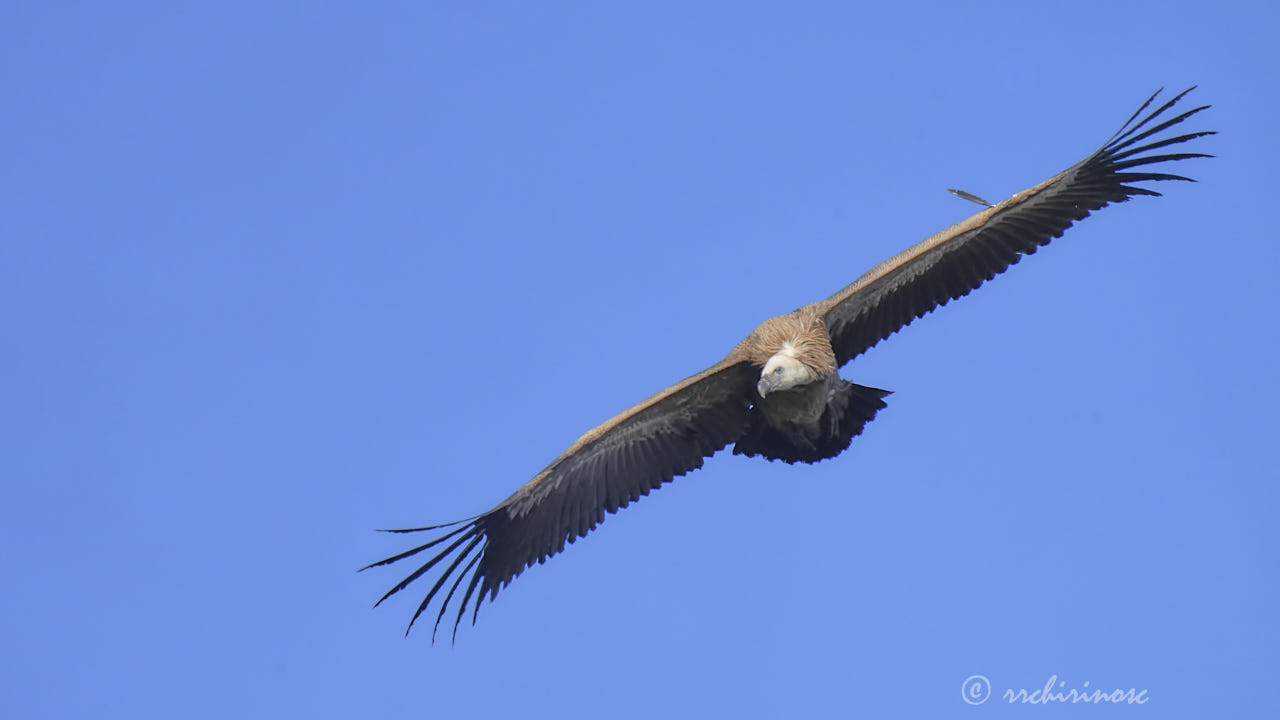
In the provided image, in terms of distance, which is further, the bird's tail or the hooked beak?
the bird's tail

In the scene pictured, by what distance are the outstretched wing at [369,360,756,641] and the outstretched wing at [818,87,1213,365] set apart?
2.83 feet

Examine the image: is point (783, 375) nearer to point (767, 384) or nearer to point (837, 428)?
point (767, 384)

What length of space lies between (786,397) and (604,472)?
4.79 feet

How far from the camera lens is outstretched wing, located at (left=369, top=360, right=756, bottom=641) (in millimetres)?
10773

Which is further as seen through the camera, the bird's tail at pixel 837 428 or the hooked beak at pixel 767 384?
the bird's tail at pixel 837 428

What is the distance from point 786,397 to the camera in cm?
1051

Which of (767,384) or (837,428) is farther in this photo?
(837,428)

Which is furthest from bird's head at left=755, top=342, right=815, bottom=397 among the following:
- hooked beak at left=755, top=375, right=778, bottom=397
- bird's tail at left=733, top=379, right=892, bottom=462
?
bird's tail at left=733, top=379, right=892, bottom=462

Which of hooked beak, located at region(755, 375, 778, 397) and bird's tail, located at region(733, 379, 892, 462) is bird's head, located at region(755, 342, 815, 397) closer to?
hooked beak, located at region(755, 375, 778, 397)

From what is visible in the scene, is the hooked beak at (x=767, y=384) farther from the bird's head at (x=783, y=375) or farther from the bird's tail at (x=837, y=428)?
the bird's tail at (x=837, y=428)

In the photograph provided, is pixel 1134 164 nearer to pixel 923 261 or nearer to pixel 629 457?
pixel 923 261

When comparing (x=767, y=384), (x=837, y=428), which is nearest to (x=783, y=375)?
(x=767, y=384)

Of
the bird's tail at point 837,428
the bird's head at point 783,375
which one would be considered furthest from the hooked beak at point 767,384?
the bird's tail at point 837,428

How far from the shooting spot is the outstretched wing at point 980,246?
35.0 feet
